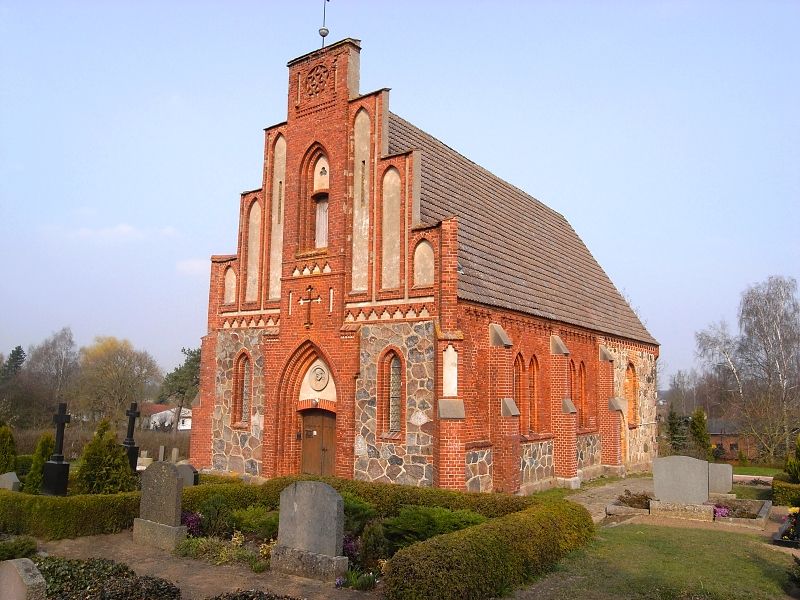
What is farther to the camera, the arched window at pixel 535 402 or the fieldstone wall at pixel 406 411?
the arched window at pixel 535 402

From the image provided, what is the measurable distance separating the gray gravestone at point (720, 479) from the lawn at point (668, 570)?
651 centimetres

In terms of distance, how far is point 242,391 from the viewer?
1856 centimetres

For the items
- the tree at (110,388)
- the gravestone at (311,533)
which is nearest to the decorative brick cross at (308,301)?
the gravestone at (311,533)

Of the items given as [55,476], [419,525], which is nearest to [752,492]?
[419,525]

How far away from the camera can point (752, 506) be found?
1565 centimetres

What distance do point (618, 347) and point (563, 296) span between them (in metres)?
4.75

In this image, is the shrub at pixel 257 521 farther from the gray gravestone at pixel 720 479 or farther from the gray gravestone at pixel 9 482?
the gray gravestone at pixel 720 479

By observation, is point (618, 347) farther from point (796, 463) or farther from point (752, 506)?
point (752, 506)

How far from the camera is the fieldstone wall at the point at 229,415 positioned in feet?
57.5

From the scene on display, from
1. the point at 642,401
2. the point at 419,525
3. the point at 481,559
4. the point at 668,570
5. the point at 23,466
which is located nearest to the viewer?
the point at 481,559

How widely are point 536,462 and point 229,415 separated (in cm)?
916

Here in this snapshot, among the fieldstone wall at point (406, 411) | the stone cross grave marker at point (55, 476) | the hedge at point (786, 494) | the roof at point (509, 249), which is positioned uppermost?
the roof at point (509, 249)

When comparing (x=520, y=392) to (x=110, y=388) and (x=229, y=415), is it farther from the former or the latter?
(x=110, y=388)

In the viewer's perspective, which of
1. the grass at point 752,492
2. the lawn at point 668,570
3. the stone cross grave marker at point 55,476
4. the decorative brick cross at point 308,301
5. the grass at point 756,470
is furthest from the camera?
the grass at point 756,470
